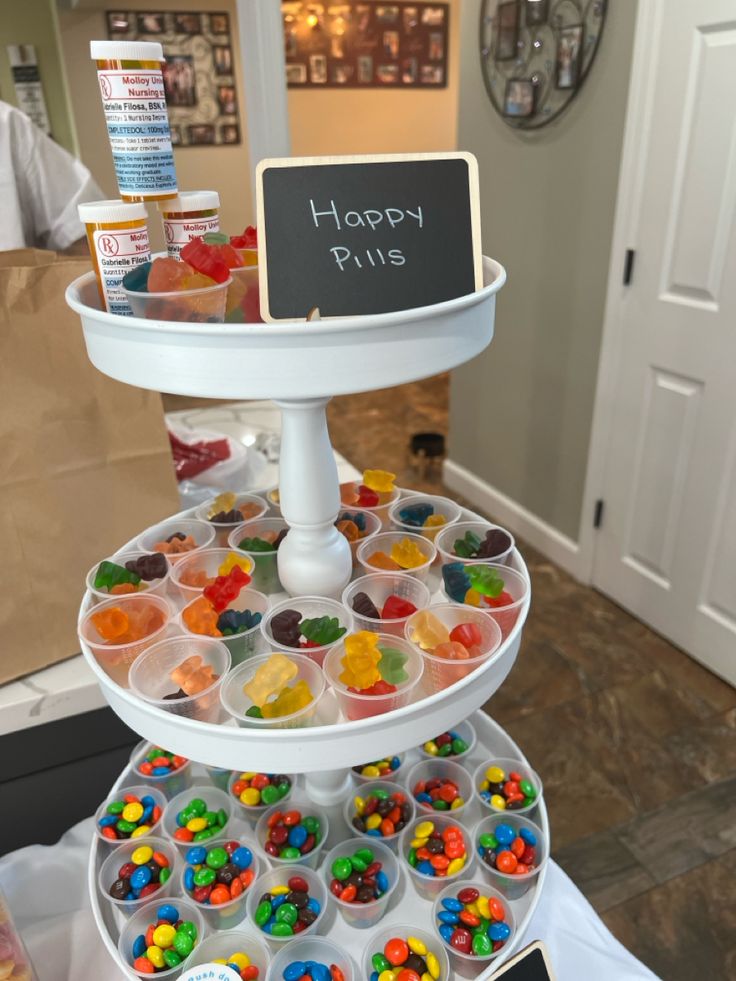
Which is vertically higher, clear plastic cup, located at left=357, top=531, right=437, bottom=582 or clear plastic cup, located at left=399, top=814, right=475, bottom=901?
clear plastic cup, located at left=357, top=531, right=437, bottom=582

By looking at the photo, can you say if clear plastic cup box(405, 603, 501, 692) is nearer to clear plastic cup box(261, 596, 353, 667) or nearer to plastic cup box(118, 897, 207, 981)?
clear plastic cup box(261, 596, 353, 667)

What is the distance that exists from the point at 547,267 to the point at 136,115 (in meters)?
1.92

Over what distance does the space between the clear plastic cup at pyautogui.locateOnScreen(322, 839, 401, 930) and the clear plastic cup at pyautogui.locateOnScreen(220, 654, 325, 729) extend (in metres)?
0.26

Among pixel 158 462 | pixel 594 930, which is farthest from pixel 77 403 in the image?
pixel 594 930

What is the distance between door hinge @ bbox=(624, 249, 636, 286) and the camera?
2.02 metres

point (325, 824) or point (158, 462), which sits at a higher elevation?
point (158, 462)

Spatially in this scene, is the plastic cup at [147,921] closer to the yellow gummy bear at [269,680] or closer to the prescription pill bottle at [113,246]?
the yellow gummy bear at [269,680]

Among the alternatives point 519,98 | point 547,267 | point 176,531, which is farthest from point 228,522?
point 519,98

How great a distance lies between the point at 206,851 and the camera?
0.80 m

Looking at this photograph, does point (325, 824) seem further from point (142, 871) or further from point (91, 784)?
point (91, 784)

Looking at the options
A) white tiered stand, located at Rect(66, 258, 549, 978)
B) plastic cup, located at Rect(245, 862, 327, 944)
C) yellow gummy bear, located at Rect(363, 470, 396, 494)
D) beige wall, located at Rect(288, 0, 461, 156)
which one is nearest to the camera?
white tiered stand, located at Rect(66, 258, 549, 978)

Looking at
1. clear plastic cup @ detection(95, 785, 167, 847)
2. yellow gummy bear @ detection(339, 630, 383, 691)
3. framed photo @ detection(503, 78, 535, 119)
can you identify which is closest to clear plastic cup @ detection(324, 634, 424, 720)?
yellow gummy bear @ detection(339, 630, 383, 691)

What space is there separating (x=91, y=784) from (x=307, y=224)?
88cm

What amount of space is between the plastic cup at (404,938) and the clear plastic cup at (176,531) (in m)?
0.45
